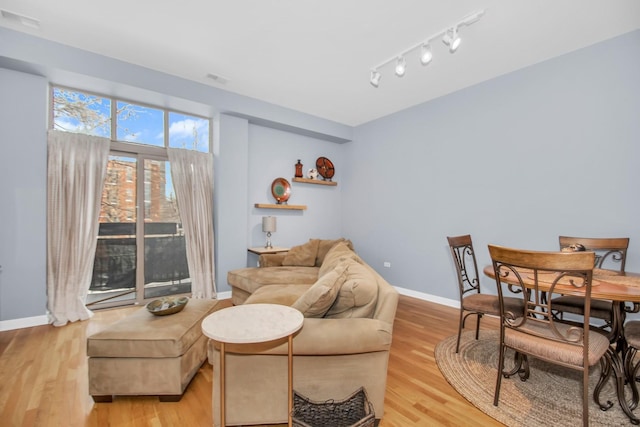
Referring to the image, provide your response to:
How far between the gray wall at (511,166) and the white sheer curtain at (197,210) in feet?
9.01

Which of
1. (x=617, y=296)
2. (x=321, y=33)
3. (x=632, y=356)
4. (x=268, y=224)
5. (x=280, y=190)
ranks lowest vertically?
(x=632, y=356)

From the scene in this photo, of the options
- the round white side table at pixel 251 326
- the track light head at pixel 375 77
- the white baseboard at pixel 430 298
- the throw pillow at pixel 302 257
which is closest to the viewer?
the round white side table at pixel 251 326

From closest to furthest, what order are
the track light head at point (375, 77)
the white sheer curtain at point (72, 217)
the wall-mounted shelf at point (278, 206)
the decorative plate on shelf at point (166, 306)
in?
1. the decorative plate on shelf at point (166, 306)
2. the white sheer curtain at point (72, 217)
3. the track light head at point (375, 77)
4. the wall-mounted shelf at point (278, 206)

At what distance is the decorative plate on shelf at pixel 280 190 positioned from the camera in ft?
15.8

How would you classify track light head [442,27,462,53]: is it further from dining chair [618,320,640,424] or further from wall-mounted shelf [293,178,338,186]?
wall-mounted shelf [293,178,338,186]

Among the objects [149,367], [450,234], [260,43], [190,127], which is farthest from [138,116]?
[450,234]

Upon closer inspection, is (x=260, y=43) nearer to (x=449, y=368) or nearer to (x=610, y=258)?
(x=449, y=368)

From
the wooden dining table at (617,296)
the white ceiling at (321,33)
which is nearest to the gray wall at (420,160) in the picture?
the white ceiling at (321,33)

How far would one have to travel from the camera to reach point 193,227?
4023mm

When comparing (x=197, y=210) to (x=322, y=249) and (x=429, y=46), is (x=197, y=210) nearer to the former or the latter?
(x=322, y=249)

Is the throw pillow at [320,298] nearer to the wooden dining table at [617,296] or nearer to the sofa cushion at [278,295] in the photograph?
the sofa cushion at [278,295]

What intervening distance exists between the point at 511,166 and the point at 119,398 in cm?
437

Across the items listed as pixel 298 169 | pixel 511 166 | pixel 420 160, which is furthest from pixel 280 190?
pixel 511 166

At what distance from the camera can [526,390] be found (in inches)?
78.6
